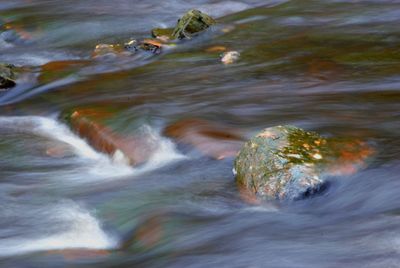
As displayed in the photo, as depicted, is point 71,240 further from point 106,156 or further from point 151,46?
point 151,46

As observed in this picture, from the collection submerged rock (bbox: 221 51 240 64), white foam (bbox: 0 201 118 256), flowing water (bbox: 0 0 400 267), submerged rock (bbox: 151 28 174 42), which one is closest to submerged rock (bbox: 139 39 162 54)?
flowing water (bbox: 0 0 400 267)

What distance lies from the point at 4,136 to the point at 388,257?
5616 millimetres

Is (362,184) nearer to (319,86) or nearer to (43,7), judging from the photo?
(319,86)

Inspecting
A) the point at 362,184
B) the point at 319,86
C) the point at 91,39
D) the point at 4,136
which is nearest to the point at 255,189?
the point at 362,184

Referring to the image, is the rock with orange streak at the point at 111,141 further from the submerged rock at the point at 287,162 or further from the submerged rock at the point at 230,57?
the submerged rock at the point at 230,57

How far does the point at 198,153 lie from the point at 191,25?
6.34m

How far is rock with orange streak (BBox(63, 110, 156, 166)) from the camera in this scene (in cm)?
720

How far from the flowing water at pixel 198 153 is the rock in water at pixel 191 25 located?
0.16 meters

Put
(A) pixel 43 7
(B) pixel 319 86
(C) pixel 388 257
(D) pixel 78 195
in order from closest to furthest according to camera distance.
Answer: (C) pixel 388 257 → (D) pixel 78 195 → (B) pixel 319 86 → (A) pixel 43 7

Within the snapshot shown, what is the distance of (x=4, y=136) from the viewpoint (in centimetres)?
880

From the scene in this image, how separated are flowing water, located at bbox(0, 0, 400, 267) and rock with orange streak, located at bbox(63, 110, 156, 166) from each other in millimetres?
84

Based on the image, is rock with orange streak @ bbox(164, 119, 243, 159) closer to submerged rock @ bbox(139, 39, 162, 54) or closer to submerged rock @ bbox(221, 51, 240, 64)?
submerged rock @ bbox(221, 51, 240, 64)

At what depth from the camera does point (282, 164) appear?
5660 millimetres

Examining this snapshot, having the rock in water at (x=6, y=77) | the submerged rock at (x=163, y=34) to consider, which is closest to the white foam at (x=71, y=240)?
the rock in water at (x=6, y=77)
